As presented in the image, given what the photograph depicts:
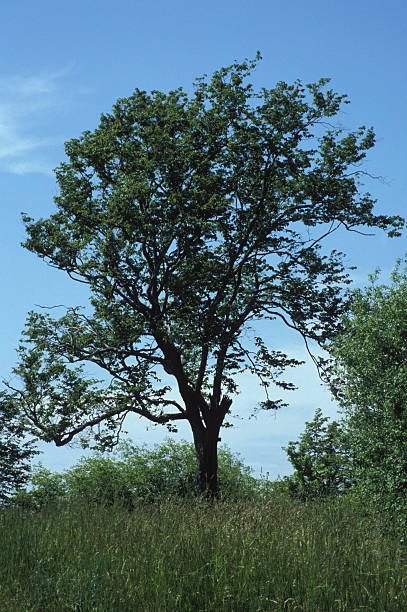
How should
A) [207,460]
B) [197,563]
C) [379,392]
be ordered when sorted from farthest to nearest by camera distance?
[207,460] → [379,392] → [197,563]

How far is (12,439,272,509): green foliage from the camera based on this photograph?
1842 cm

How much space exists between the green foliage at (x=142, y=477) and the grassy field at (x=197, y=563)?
27.7ft

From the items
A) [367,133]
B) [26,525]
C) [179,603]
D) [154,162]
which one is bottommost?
[179,603]

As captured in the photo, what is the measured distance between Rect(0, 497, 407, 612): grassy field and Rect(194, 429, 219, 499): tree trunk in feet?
23.1

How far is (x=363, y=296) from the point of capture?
1154 cm

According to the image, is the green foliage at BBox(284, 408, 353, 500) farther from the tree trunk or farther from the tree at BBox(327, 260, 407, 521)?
the tree at BBox(327, 260, 407, 521)

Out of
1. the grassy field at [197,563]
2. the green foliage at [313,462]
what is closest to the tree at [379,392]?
the grassy field at [197,563]

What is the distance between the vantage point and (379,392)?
999cm

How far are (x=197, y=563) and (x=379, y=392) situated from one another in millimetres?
4531

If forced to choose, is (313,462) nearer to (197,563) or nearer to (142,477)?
(142,477)

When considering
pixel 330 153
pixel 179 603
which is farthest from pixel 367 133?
pixel 179 603

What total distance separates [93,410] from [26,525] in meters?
8.41

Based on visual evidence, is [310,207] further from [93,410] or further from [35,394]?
[35,394]

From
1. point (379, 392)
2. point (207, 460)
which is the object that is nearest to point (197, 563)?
point (379, 392)
